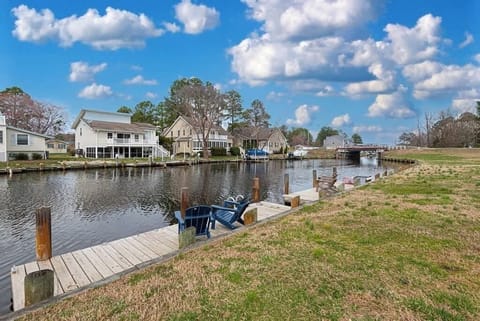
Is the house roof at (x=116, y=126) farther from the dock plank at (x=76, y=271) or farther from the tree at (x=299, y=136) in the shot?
the tree at (x=299, y=136)

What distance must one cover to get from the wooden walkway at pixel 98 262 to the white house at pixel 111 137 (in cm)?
3547

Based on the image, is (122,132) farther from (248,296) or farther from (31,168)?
(248,296)

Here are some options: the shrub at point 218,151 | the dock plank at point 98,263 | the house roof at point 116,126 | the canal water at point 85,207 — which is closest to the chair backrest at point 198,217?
the dock plank at point 98,263

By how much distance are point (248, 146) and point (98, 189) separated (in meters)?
51.9

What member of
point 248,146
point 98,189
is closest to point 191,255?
point 98,189

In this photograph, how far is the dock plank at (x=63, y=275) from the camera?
4.57m

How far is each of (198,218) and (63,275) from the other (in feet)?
8.97

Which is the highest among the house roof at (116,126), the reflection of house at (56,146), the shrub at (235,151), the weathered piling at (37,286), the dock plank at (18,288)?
the house roof at (116,126)

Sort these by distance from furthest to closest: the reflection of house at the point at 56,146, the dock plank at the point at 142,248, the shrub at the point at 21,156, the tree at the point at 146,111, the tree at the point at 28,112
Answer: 1. the tree at the point at 146,111
2. the reflection of house at the point at 56,146
3. the tree at the point at 28,112
4. the shrub at the point at 21,156
5. the dock plank at the point at 142,248

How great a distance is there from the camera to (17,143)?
1228 inches

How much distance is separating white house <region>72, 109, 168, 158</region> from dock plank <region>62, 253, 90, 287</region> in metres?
35.9

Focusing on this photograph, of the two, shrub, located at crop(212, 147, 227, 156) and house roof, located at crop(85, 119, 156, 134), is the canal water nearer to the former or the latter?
house roof, located at crop(85, 119, 156, 134)

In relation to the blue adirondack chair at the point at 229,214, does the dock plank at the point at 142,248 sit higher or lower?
lower

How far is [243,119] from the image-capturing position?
67812 millimetres
